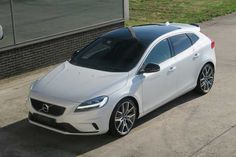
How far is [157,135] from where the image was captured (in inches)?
325

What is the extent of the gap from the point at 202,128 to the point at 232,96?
1860 millimetres

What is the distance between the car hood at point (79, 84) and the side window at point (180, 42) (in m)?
1.48

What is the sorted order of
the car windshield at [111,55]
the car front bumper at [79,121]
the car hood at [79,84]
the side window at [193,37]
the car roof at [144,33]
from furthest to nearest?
the side window at [193,37]
the car roof at [144,33]
the car windshield at [111,55]
the car hood at [79,84]
the car front bumper at [79,121]

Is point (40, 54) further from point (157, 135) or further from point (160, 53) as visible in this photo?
point (157, 135)

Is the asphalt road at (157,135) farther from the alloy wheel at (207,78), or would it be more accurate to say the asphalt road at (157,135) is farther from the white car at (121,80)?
the white car at (121,80)

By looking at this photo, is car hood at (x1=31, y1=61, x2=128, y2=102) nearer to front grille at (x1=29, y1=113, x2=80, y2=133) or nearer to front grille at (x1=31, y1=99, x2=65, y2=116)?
front grille at (x1=31, y1=99, x2=65, y2=116)

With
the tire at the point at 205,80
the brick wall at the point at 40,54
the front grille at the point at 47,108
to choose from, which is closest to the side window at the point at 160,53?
the tire at the point at 205,80

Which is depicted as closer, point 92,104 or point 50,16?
point 92,104

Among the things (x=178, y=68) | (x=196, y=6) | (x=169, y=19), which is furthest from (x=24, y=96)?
(x=196, y=6)

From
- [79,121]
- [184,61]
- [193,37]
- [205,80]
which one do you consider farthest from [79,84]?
[205,80]

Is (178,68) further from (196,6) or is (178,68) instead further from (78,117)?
(196,6)

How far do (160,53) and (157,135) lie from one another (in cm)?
159

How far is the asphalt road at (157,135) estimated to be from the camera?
7711 mm

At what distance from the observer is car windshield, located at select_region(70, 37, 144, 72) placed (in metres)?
8.59
